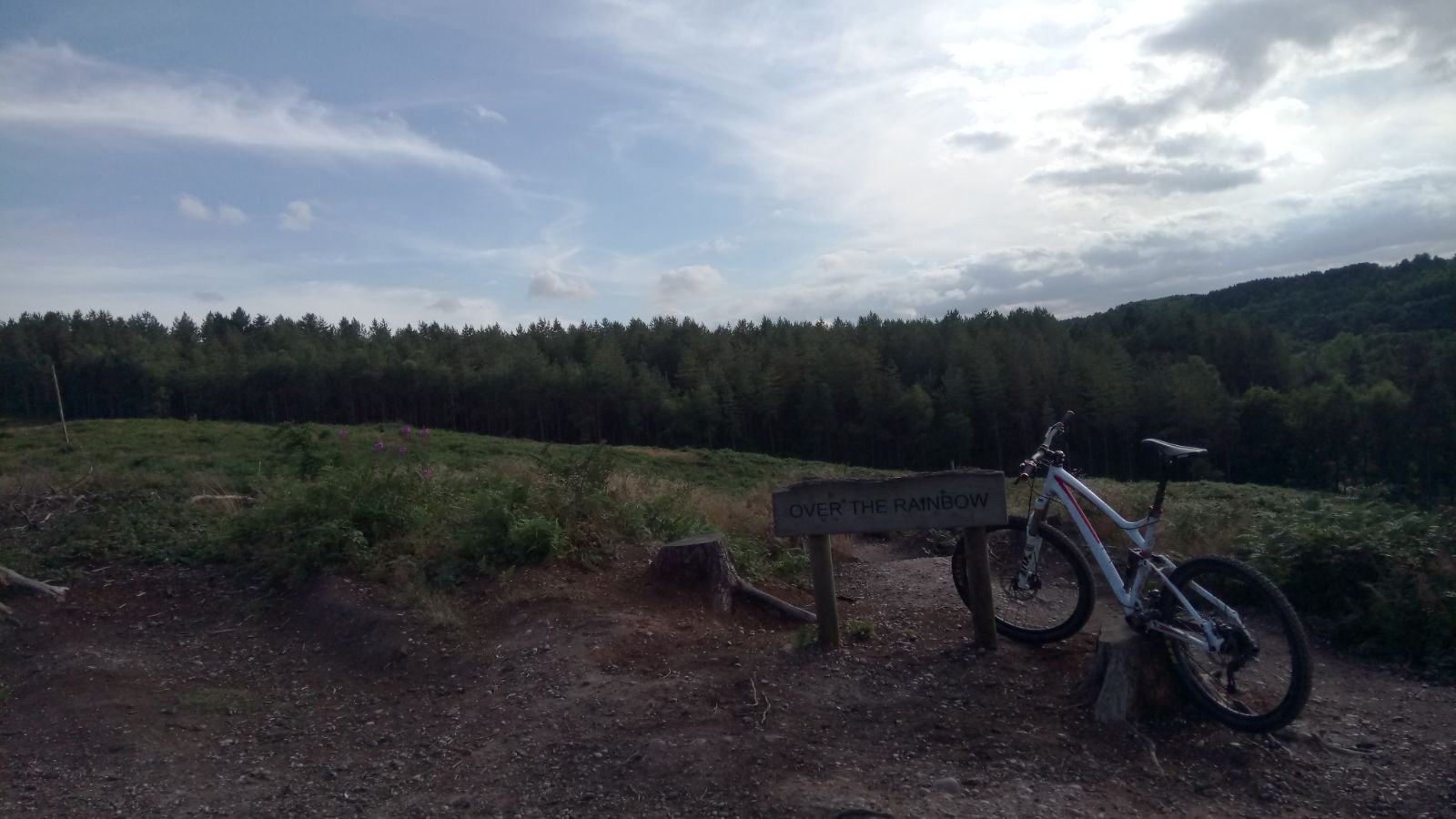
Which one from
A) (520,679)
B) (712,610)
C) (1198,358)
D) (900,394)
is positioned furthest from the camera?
(900,394)

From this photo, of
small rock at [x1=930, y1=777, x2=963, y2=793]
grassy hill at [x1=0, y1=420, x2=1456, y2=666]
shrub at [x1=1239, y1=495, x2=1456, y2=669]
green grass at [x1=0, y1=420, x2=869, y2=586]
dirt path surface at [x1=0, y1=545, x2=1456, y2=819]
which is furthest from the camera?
green grass at [x1=0, y1=420, x2=869, y2=586]

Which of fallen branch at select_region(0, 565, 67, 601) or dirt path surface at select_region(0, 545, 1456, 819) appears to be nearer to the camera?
dirt path surface at select_region(0, 545, 1456, 819)

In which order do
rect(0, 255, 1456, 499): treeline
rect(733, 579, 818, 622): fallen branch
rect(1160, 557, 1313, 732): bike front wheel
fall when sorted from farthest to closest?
1. rect(0, 255, 1456, 499): treeline
2. rect(733, 579, 818, 622): fallen branch
3. rect(1160, 557, 1313, 732): bike front wheel

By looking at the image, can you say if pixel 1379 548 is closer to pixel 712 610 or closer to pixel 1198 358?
pixel 712 610

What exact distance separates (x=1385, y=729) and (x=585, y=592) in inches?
200

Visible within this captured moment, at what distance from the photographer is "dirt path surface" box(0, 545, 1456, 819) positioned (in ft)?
A: 14.5

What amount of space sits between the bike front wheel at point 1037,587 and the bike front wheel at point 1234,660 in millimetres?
742

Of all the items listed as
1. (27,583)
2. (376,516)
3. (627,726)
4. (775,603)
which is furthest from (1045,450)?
(27,583)

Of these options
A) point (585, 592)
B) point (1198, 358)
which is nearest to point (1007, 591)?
point (585, 592)

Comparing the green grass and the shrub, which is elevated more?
the green grass

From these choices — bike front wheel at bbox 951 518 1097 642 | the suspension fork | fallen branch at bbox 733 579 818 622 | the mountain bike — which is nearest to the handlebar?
the mountain bike

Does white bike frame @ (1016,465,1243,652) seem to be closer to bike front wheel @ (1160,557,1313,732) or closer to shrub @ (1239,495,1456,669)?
bike front wheel @ (1160,557,1313,732)

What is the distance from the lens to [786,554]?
29.7ft

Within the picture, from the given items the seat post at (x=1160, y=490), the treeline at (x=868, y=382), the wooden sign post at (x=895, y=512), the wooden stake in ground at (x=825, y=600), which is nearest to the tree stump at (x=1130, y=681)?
the seat post at (x=1160, y=490)
